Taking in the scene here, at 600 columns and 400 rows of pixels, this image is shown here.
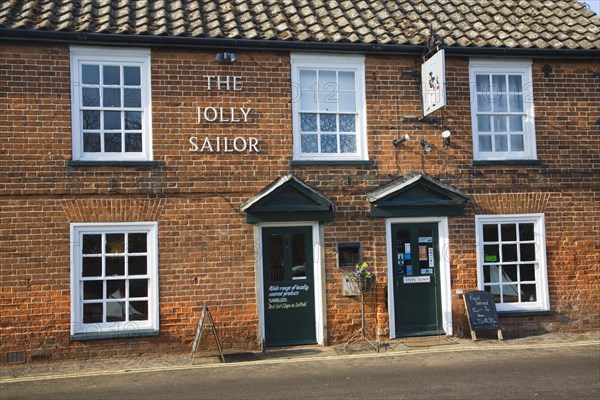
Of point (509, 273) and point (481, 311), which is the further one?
point (509, 273)

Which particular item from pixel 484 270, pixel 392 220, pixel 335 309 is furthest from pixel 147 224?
pixel 484 270

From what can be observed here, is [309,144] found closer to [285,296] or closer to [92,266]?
[285,296]

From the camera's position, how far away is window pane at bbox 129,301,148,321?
1042 cm

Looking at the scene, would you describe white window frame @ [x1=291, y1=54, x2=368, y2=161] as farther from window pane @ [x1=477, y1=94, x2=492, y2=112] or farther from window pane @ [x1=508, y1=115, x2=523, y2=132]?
window pane @ [x1=508, y1=115, x2=523, y2=132]

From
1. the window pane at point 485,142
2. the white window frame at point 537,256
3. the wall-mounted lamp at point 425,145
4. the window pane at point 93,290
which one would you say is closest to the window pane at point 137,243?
the window pane at point 93,290

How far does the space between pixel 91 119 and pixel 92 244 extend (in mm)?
2118

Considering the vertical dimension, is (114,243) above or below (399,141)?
below

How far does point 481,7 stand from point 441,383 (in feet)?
26.5

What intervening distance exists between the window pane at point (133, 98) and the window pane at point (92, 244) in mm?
2319

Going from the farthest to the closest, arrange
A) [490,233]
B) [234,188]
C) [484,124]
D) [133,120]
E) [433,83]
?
[484,124], [490,233], [433,83], [234,188], [133,120]

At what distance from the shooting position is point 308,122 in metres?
11.2

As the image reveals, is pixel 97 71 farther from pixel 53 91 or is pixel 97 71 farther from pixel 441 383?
pixel 441 383

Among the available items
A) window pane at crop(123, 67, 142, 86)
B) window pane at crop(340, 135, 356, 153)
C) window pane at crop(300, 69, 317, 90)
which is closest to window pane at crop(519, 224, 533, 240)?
window pane at crop(340, 135, 356, 153)

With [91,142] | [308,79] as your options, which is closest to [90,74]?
[91,142]
